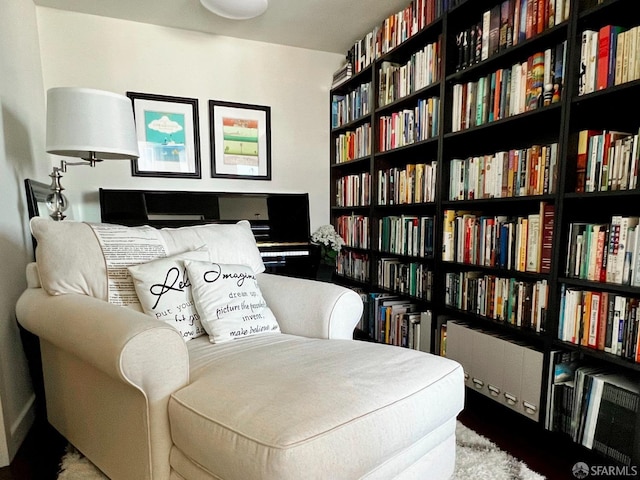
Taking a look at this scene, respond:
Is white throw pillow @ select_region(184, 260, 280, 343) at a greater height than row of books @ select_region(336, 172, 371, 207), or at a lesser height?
lesser

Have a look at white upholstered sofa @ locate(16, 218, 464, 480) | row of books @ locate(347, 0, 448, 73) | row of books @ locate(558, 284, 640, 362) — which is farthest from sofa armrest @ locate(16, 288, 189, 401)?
row of books @ locate(347, 0, 448, 73)

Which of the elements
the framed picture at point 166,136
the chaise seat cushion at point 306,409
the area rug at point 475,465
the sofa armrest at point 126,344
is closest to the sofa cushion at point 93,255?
the sofa armrest at point 126,344

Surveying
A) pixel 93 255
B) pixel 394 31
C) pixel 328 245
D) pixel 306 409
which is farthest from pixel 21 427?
pixel 394 31

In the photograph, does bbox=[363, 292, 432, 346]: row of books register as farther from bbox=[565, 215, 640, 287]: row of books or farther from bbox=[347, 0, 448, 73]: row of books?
bbox=[347, 0, 448, 73]: row of books

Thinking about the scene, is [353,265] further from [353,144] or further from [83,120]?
[83,120]

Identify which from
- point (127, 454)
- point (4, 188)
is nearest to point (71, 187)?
point (4, 188)

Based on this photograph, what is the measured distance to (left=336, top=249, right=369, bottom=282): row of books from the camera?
2.83m

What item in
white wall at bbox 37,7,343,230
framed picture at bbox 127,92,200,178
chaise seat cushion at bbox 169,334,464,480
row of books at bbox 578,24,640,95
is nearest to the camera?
chaise seat cushion at bbox 169,334,464,480

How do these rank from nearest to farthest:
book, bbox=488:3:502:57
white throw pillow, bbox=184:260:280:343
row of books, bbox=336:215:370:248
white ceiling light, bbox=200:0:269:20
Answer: white throw pillow, bbox=184:260:280:343, book, bbox=488:3:502:57, white ceiling light, bbox=200:0:269:20, row of books, bbox=336:215:370:248

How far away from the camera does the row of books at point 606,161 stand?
1212 mm

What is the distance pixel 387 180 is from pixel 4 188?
6.71 ft

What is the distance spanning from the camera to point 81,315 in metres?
1.05

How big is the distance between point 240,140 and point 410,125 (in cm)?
132

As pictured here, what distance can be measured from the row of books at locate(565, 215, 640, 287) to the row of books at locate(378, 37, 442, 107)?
114 centimetres
